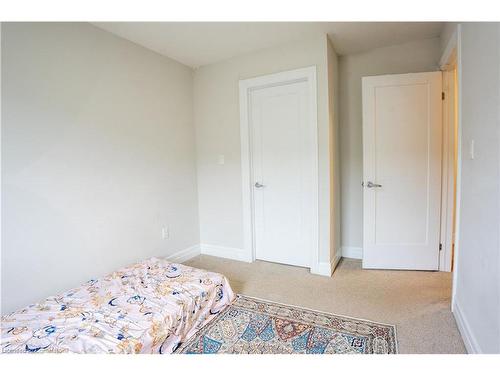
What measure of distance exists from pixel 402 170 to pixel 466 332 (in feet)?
5.01

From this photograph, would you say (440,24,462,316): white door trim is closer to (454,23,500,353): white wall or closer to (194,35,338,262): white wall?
(454,23,500,353): white wall

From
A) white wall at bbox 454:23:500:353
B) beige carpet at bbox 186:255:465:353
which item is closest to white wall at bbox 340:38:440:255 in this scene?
beige carpet at bbox 186:255:465:353

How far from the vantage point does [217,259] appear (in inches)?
130

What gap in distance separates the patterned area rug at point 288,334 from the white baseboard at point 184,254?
3.84 ft

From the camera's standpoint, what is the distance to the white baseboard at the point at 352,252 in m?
3.18

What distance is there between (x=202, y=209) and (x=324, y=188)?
5.02 feet

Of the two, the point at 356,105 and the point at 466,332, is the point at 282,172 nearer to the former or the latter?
the point at 356,105

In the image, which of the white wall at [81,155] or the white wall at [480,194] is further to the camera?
the white wall at [81,155]

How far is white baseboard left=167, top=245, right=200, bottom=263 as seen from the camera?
3.10 metres

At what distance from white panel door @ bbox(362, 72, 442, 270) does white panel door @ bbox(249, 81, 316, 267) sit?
61 centimetres

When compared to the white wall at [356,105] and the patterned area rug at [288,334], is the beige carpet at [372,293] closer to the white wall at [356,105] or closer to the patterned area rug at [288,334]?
the patterned area rug at [288,334]

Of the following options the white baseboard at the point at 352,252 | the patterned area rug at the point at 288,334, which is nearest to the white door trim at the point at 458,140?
the patterned area rug at the point at 288,334
